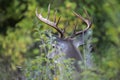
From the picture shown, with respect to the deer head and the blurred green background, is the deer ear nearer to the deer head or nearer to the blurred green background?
the deer head

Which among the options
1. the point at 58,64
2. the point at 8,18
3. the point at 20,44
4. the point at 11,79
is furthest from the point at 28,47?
the point at 58,64

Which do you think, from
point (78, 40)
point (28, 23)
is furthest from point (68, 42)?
point (28, 23)

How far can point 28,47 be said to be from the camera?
12000mm

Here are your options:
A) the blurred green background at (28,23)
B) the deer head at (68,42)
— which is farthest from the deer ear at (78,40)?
the blurred green background at (28,23)

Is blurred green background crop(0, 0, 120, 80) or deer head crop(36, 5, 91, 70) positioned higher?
deer head crop(36, 5, 91, 70)

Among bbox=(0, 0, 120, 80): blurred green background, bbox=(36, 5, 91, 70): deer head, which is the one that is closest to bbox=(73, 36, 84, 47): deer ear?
bbox=(36, 5, 91, 70): deer head

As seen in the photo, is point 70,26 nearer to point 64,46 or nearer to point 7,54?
point 7,54

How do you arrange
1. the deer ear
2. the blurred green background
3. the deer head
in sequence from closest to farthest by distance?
the deer head, the deer ear, the blurred green background

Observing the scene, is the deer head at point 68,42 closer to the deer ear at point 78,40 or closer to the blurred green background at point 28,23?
the deer ear at point 78,40

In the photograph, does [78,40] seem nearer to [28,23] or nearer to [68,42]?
[68,42]

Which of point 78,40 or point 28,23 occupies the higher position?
point 78,40

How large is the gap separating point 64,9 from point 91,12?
530mm

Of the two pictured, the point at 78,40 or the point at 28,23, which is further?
the point at 28,23

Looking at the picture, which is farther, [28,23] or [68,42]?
[28,23]
